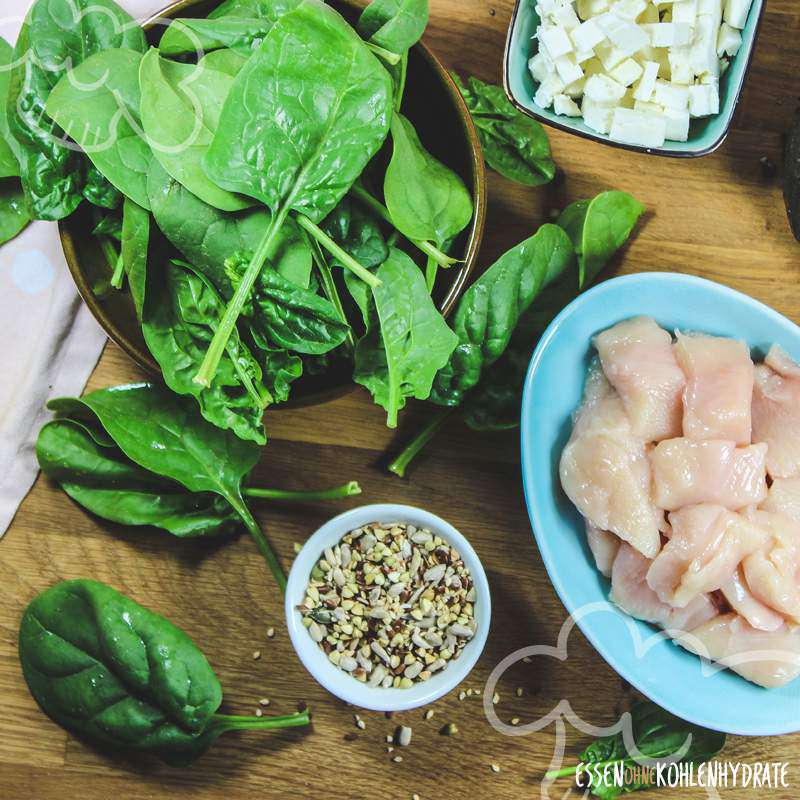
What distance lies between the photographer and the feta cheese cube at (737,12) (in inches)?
48.3

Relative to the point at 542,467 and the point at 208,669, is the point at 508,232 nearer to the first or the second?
the point at 542,467

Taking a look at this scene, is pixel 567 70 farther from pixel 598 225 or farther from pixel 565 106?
pixel 598 225

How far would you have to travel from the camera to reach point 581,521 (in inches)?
51.3

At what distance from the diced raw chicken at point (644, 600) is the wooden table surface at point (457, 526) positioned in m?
0.17

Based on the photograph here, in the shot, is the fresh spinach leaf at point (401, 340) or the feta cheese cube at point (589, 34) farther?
the feta cheese cube at point (589, 34)

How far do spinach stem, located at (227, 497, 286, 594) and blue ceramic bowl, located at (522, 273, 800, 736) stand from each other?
0.41 meters

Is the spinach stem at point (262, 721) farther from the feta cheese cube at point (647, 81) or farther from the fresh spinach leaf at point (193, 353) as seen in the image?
the feta cheese cube at point (647, 81)

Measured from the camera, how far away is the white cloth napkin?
136cm

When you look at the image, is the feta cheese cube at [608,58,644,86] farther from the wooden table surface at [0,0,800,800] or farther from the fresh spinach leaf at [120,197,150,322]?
the fresh spinach leaf at [120,197,150,322]

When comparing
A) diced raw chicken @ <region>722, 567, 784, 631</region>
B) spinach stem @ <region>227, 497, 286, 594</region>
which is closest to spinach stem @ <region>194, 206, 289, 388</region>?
spinach stem @ <region>227, 497, 286, 594</region>

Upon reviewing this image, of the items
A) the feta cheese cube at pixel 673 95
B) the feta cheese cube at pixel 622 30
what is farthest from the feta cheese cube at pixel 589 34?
the feta cheese cube at pixel 673 95

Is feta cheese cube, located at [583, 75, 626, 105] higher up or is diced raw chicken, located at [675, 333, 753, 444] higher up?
feta cheese cube, located at [583, 75, 626, 105]

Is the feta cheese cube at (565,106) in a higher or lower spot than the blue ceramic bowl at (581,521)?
higher

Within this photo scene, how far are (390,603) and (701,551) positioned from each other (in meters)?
0.47
